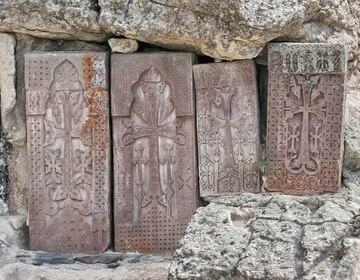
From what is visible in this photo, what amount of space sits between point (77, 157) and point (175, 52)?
38.8 inches

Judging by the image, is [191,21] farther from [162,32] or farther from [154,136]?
[154,136]

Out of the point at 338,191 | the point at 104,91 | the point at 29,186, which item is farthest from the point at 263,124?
the point at 29,186

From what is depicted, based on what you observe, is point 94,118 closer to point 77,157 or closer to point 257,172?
point 77,157

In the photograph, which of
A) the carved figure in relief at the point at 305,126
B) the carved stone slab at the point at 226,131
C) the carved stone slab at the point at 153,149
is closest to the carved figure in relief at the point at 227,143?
the carved stone slab at the point at 226,131

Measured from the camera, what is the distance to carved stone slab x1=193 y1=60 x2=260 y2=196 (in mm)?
5371

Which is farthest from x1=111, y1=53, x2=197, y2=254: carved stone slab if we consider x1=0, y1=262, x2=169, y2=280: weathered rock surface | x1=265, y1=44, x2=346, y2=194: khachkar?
x1=265, y1=44, x2=346, y2=194: khachkar

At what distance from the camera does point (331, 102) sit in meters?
5.27

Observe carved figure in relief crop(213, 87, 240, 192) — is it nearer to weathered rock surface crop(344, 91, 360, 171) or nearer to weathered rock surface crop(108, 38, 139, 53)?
weathered rock surface crop(108, 38, 139, 53)

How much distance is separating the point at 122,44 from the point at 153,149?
0.74 m

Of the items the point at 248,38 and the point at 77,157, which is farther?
the point at 77,157

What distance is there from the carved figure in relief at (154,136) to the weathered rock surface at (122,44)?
0.19 metres

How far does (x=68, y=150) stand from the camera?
5473mm

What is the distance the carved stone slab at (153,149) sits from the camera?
540 cm

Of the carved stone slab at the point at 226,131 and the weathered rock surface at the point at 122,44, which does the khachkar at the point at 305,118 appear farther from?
the weathered rock surface at the point at 122,44
